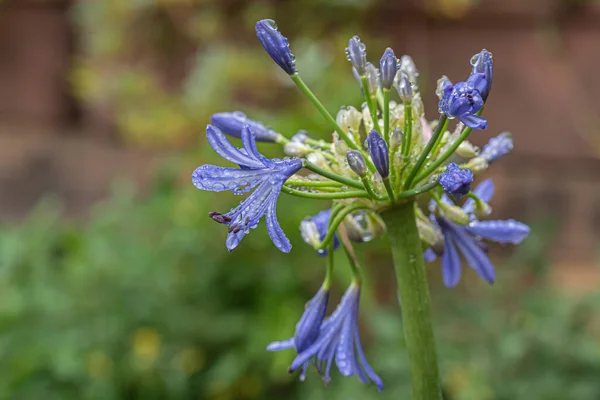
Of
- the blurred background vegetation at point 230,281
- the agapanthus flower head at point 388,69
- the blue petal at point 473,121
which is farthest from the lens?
the blurred background vegetation at point 230,281

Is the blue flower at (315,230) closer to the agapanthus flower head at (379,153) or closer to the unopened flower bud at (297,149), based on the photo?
the unopened flower bud at (297,149)

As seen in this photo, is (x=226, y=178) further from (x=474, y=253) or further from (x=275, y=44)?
(x=474, y=253)

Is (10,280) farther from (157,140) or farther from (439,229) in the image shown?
(439,229)

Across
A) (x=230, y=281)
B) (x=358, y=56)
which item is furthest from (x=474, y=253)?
(x=230, y=281)

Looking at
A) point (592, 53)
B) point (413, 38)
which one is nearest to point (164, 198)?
point (413, 38)

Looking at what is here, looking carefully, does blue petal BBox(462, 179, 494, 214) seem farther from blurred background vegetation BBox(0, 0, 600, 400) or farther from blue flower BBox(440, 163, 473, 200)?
blurred background vegetation BBox(0, 0, 600, 400)

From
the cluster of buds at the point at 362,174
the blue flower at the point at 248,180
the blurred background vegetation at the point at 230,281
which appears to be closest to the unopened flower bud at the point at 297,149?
the cluster of buds at the point at 362,174
